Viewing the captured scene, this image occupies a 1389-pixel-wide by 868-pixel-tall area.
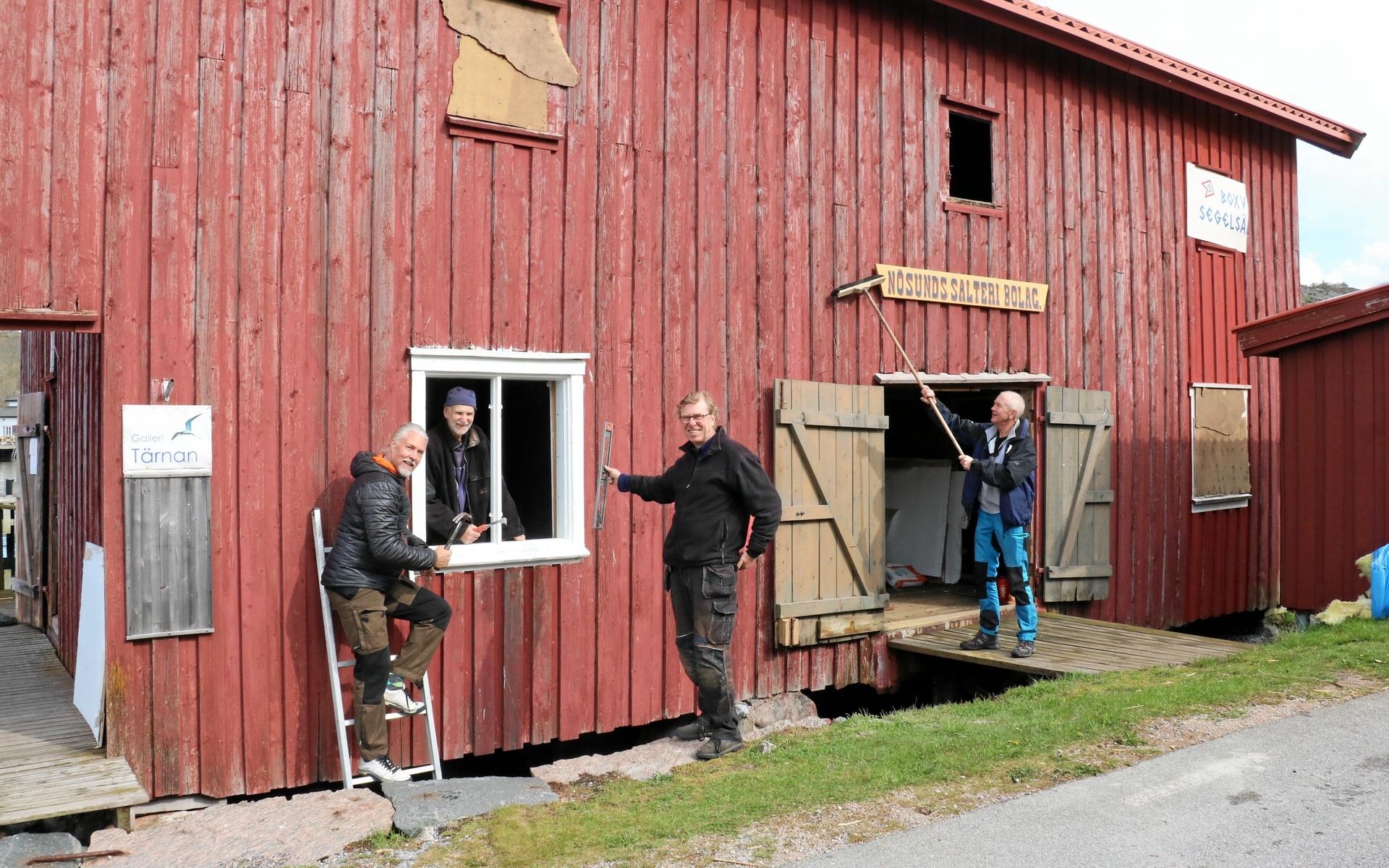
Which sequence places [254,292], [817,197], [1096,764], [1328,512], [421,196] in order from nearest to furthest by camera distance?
[1096,764]
[254,292]
[421,196]
[817,197]
[1328,512]

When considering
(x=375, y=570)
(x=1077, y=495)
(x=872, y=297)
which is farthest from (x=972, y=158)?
(x=375, y=570)

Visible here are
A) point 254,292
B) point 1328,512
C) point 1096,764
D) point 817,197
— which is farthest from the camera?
point 1328,512

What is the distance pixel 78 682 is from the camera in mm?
5816

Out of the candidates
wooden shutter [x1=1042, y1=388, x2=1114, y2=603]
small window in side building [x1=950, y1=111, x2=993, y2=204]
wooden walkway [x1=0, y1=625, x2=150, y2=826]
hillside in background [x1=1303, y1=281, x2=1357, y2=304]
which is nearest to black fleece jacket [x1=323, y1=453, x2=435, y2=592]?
wooden walkway [x1=0, y1=625, x2=150, y2=826]

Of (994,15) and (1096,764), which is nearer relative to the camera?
(1096,764)

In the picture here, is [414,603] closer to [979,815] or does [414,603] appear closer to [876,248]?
[979,815]

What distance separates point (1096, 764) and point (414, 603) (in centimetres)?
341

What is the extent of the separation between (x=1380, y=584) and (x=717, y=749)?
5431 millimetres

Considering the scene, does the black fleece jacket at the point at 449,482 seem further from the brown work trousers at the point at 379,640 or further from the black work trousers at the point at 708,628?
the black work trousers at the point at 708,628

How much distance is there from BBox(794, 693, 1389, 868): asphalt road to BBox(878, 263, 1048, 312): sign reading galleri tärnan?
4028mm

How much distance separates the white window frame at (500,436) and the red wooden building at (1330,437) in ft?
20.5

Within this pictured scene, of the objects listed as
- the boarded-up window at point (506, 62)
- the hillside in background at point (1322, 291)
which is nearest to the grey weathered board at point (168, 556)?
the boarded-up window at point (506, 62)

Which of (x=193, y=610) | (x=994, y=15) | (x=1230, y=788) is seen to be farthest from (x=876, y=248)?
(x=193, y=610)

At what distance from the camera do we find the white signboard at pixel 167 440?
203 inches
